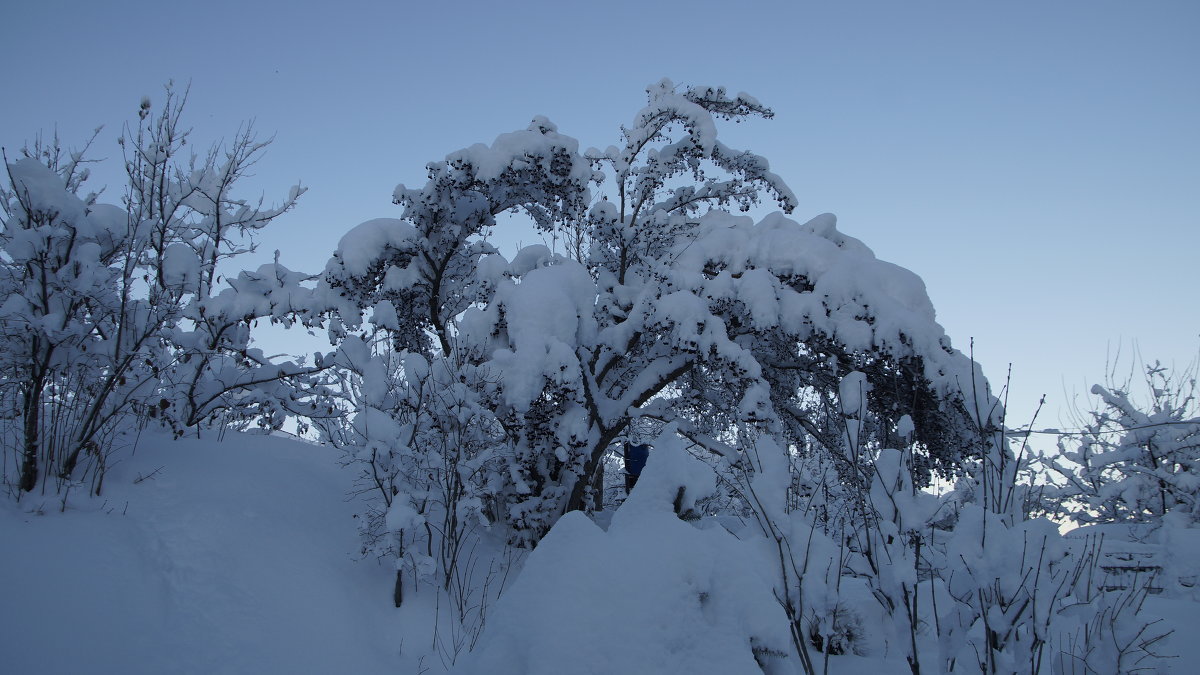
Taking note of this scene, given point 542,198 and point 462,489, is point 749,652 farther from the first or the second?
point 542,198

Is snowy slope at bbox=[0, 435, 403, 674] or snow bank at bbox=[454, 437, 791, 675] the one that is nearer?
snow bank at bbox=[454, 437, 791, 675]

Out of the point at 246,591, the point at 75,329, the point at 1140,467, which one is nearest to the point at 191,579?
the point at 246,591

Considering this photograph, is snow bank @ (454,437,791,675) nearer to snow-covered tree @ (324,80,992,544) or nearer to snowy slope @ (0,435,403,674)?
snowy slope @ (0,435,403,674)

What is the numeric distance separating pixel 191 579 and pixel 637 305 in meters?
4.88

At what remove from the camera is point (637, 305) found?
732 centimetres

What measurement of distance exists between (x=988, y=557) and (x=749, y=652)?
4.53ft

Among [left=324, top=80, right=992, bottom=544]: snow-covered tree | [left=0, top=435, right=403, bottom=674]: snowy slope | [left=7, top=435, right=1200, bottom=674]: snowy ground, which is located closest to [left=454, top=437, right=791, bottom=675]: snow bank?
[left=7, top=435, right=1200, bottom=674]: snowy ground

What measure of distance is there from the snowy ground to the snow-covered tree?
1877mm

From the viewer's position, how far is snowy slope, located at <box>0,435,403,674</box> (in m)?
3.80

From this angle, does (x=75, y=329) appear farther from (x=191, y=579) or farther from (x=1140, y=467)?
(x=1140, y=467)

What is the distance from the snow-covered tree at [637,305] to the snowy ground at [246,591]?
1877 millimetres

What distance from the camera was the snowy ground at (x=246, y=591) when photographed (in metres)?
2.23

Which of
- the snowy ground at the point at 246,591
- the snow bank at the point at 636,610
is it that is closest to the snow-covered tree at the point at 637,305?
the snowy ground at the point at 246,591

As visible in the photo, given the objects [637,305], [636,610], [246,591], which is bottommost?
[246,591]
